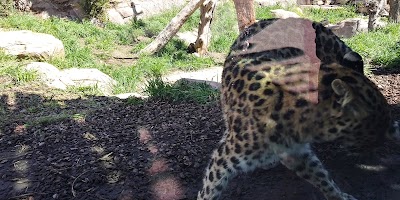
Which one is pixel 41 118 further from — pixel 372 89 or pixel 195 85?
pixel 372 89

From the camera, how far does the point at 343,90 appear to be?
9.60ft

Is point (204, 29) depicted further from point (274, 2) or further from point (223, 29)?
point (274, 2)

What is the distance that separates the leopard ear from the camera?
2.91 meters

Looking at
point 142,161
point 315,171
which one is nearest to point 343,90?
point 315,171

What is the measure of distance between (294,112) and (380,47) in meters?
5.88

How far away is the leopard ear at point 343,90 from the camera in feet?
9.54

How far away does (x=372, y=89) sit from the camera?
3025 millimetres

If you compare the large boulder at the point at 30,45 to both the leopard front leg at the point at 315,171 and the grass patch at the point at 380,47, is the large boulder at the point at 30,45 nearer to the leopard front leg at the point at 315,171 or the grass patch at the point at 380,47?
the grass patch at the point at 380,47

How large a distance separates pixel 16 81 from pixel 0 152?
9.83ft

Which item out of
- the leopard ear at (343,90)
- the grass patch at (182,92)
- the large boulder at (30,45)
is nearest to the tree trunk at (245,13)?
the grass patch at (182,92)

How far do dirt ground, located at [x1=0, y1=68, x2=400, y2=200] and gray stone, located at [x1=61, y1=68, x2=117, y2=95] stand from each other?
84.7 inches

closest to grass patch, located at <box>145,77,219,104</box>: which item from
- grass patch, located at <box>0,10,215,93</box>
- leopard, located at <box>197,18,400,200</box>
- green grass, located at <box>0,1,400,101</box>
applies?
green grass, located at <box>0,1,400,101</box>

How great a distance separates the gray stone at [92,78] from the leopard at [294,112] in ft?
15.6

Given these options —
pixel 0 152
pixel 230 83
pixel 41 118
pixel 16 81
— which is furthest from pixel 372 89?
pixel 16 81
